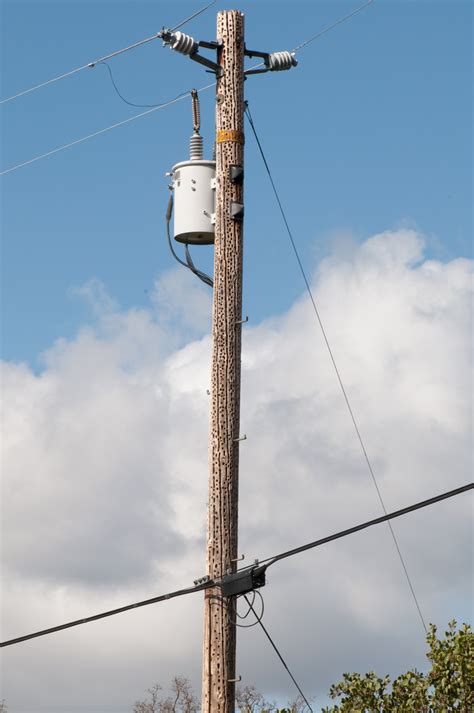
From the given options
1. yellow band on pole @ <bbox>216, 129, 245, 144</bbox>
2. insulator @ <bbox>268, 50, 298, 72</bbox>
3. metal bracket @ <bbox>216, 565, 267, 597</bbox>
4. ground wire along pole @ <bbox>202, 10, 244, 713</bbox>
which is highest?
insulator @ <bbox>268, 50, 298, 72</bbox>

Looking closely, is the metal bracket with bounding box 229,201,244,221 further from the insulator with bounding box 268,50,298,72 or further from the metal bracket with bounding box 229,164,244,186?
the insulator with bounding box 268,50,298,72

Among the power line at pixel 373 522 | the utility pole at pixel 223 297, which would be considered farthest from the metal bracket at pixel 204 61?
the power line at pixel 373 522

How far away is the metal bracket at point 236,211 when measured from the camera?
12.6 meters

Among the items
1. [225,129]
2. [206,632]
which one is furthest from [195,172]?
[206,632]

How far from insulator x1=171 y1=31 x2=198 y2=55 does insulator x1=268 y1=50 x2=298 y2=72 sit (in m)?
1.11

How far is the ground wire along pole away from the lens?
449 inches

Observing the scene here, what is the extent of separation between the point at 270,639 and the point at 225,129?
18.3 ft

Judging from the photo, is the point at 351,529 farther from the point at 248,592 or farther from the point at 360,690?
the point at 360,690

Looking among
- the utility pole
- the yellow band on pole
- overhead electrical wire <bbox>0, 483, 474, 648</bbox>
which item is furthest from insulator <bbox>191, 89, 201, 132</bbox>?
overhead electrical wire <bbox>0, 483, 474, 648</bbox>

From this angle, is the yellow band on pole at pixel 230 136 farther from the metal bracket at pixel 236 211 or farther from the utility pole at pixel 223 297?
the metal bracket at pixel 236 211

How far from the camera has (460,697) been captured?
15.8 metres

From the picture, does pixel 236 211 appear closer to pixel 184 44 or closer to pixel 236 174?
pixel 236 174

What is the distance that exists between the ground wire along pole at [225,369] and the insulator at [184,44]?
0.31 metres

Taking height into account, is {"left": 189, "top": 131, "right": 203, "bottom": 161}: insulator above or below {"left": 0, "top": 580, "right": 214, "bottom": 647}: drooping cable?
above
